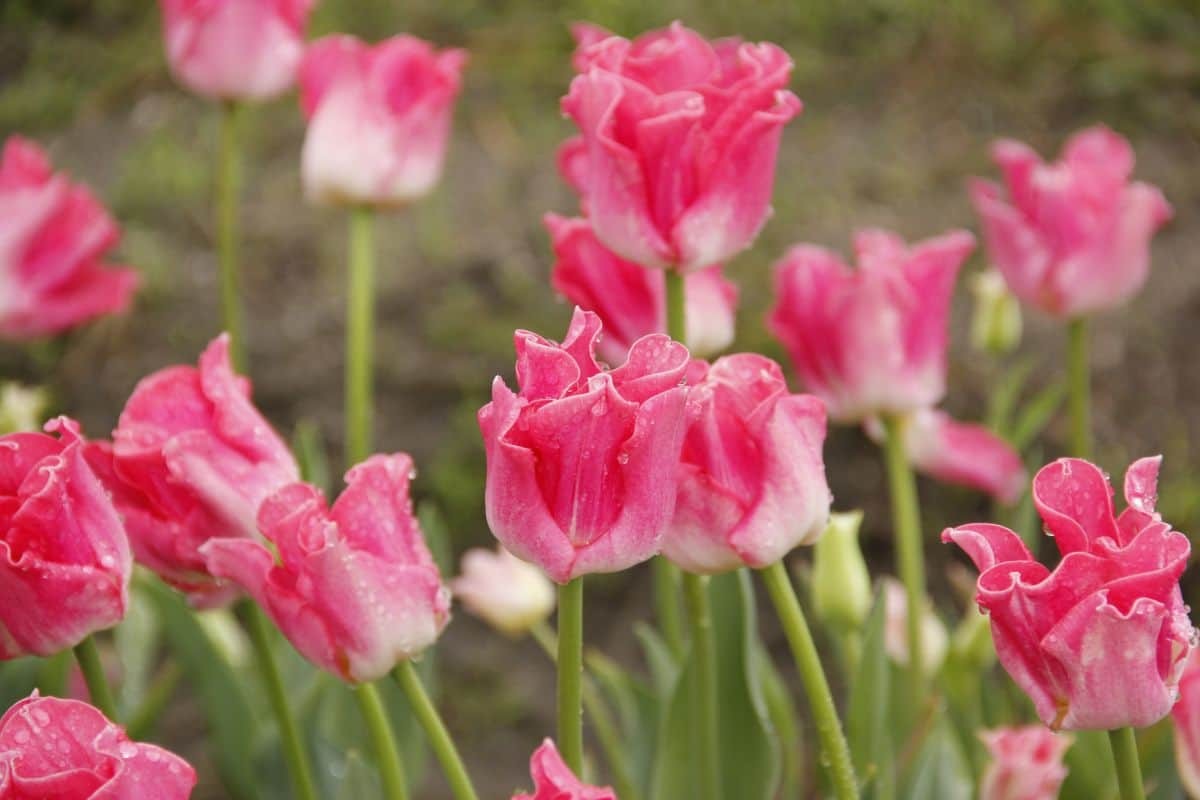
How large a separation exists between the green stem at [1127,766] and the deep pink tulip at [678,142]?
0.81 ft

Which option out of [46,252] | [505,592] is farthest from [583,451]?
[46,252]

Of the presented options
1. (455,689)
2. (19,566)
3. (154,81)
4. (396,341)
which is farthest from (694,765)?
(154,81)

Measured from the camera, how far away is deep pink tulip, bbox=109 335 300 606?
0.57 m

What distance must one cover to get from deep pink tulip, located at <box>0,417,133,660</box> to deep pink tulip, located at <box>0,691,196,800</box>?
58 mm

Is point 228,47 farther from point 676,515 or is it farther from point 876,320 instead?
point 676,515

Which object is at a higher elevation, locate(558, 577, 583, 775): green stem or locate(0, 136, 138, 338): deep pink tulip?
locate(558, 577, 583, 775): green stem

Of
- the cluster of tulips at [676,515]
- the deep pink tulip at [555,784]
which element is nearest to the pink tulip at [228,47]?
the cluster of tulips at [676,515]

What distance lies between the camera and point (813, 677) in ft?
1.86

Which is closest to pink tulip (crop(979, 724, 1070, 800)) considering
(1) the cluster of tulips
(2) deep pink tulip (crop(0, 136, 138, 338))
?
(1) the cluster of tulips

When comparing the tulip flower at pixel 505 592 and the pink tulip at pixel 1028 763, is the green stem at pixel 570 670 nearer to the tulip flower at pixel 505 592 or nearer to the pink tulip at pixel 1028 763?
the pink tulip at pixel 1028 763

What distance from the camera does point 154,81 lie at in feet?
7.25

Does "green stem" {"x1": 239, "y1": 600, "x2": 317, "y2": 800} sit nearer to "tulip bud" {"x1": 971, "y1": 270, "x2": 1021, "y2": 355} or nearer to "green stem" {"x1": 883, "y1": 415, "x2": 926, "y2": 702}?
"green stem" {"x1": 883, "y1": 415, "x2": 926, "y2": 702}

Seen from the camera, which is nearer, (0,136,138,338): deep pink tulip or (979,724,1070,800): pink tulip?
(979,724,1070,800): pink tulip

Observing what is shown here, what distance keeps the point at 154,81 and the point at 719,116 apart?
1756mm
